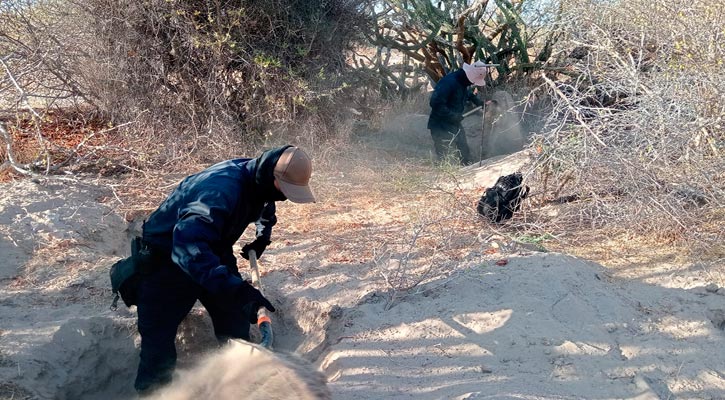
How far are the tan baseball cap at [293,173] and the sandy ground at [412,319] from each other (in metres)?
1.12

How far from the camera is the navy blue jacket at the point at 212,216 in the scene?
286 cm

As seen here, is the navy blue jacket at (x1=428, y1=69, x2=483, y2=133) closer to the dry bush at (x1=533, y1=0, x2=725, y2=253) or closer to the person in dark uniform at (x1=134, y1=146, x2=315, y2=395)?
the dry bush at (x1=533, y1=0, x2=725, y2=253)

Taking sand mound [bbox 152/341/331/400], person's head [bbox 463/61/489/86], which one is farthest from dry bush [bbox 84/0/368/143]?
sand mound [bbox 152/341/331/400]

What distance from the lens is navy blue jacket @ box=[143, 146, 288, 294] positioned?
2.86 metres

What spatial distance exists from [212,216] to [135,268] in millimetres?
693

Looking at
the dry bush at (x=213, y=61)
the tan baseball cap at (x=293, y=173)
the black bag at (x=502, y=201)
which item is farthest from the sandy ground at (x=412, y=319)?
the dry bush at (x=213, y=61)

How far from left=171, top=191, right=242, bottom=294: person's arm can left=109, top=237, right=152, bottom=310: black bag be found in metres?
0.44

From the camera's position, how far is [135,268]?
10.9 feet

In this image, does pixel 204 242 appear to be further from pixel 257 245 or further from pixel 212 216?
pixel 257 245

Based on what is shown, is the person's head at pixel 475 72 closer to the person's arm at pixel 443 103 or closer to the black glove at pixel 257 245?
the person's arm at pixel 443 103

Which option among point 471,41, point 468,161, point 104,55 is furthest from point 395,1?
point 104,55

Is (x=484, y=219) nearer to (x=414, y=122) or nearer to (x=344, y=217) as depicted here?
(x=344, y=217)

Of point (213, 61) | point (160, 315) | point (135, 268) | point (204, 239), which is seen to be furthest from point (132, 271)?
point (213, 61)

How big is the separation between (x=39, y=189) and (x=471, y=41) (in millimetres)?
7930
